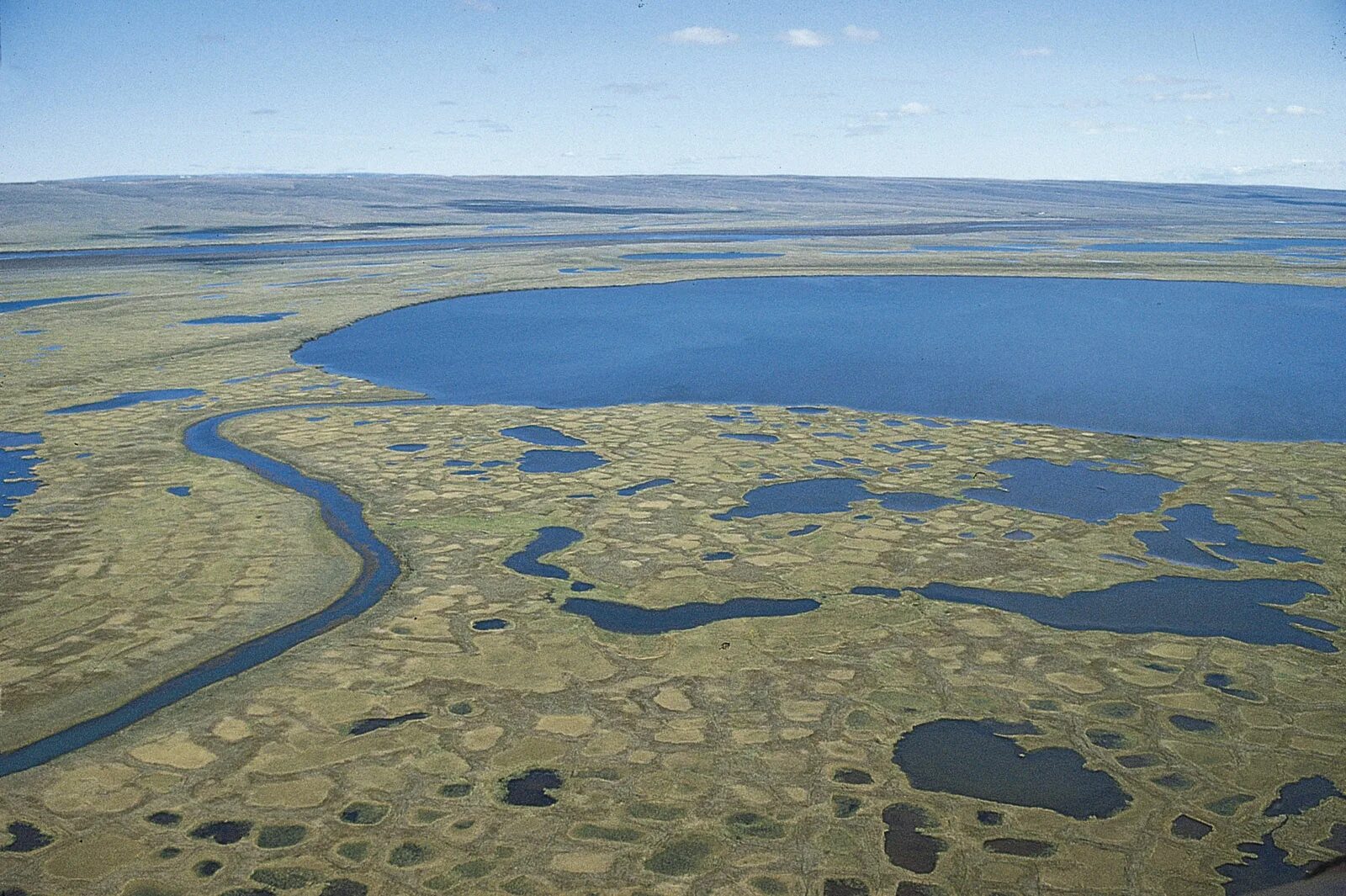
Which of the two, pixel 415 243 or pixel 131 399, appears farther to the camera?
pixel 415 243

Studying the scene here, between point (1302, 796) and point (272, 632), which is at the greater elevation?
point (1302, 796)

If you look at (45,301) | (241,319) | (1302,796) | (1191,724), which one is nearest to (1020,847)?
(1302,796)

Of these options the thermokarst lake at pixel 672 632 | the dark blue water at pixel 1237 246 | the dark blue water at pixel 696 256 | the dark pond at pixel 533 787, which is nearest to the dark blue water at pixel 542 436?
the thermokarst lake at pixel 672 632

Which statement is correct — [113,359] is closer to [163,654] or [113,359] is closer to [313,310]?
[313,310]

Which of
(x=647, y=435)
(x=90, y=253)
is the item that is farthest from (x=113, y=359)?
(x=90, y=253)

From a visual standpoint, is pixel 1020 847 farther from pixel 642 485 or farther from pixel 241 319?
pixel 241 319

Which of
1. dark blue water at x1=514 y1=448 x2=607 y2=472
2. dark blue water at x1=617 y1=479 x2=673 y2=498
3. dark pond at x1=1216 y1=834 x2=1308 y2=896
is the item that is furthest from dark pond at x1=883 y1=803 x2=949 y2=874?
dark blue water at x1=514 y1=448 x2=607 y2=472
